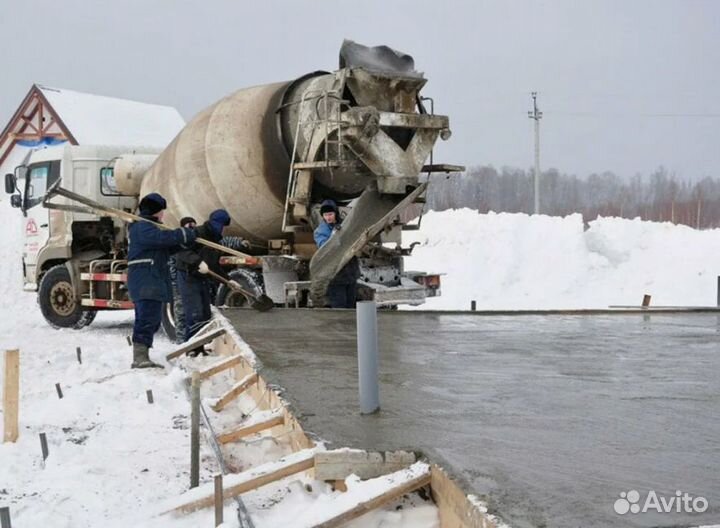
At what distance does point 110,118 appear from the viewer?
3422 centimetres

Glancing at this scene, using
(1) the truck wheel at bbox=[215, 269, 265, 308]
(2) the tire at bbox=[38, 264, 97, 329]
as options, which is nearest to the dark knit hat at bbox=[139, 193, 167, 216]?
(1) the truck wheel at bbox=[215, 269, 265, 308]

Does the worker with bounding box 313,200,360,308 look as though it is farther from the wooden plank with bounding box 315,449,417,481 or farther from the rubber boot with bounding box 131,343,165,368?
the wooden plank with bounding box 315,449,417,481

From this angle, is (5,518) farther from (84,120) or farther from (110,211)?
(84,120)

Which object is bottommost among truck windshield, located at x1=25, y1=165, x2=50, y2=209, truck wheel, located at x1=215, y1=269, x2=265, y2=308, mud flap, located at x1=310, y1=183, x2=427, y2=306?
truck wheel, located at x1=215, y1=269, x2=265, y2=308

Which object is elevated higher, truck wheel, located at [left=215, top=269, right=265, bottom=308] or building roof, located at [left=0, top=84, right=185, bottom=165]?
building roof, located at [left=0, top=84, right=185, bottom=165]

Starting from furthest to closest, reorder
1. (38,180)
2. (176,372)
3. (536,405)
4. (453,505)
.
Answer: (38,180) → (176,372) → (536,405) → (453,505)

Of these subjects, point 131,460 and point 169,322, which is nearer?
point 131,460

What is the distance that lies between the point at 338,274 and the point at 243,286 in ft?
4.98

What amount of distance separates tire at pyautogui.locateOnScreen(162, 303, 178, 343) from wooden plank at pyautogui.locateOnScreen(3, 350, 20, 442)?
20.8 feet

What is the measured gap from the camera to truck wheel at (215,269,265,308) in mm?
10828

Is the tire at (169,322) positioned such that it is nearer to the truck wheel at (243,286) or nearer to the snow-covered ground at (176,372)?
the snow-covered ground at (176,372)

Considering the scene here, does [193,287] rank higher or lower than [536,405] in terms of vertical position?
higher

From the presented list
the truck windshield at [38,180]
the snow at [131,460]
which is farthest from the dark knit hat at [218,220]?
the truck windshield at [38,180]

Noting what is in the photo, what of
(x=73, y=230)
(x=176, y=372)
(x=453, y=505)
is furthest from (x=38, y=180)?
(x=453, y=505)
